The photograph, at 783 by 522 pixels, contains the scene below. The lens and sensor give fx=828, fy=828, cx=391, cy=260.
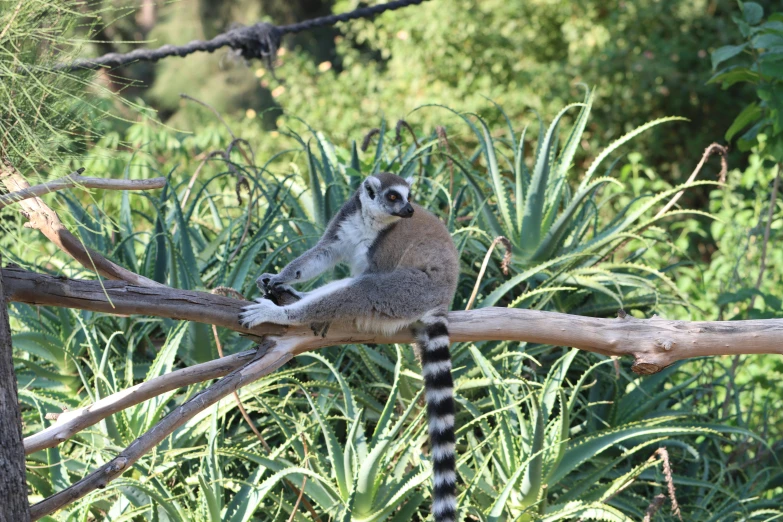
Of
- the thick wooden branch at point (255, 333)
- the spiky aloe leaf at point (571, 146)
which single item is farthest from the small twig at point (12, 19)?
the spiky aloe leaf at point (571, 146)

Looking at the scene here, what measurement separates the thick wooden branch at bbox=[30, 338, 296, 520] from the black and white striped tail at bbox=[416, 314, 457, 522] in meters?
0.42

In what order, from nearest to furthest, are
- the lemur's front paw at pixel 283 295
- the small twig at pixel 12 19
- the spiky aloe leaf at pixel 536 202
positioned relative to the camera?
the small twig at pixel 12 19 → the lemur's front paw at pixel 283 295 → the spiky aloe leaf at pixel 536 202

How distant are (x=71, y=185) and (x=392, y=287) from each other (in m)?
1.05

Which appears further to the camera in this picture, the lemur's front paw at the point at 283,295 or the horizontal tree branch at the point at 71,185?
the lemur's front paw at the point at 283,295

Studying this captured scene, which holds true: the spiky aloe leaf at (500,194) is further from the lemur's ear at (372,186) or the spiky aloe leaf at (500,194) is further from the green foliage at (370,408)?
the lemur's ear at (372,186)

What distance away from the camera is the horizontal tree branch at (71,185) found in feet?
5.89

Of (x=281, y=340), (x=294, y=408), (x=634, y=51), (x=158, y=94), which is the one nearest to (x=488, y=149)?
(x=294, y=408)

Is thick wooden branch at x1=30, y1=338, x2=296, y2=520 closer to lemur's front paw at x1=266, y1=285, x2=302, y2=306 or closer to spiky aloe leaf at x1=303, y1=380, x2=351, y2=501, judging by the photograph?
lemur's front paw at x1=266, y1=285, x2=302, y2=306

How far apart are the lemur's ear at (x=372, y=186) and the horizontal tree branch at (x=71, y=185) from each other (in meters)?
1.03

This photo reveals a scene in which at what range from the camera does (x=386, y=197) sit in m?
2.94

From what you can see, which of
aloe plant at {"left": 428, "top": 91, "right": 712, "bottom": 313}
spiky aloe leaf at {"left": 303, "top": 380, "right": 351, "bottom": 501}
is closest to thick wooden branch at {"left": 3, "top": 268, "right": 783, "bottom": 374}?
spiky aloe leaf at {"left": 303, "top": 380, "right": 351, "bottom": 501}

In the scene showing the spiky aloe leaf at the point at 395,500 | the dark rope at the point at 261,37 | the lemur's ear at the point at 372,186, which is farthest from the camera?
the dark rope at the point at 261,37

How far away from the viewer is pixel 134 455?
6.26ft

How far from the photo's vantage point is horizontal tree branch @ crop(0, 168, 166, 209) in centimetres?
180
